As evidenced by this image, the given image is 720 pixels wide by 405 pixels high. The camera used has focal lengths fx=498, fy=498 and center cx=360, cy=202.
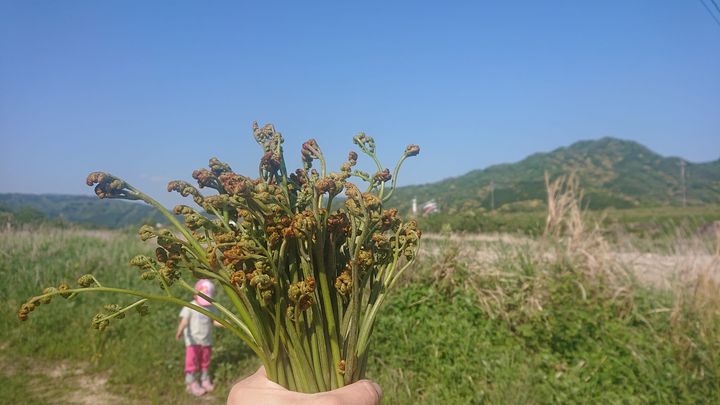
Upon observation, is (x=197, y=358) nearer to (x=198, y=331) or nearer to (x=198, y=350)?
(x=198, y=350)

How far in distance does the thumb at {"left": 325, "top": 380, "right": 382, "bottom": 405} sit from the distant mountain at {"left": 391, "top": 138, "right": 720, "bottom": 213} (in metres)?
29.8

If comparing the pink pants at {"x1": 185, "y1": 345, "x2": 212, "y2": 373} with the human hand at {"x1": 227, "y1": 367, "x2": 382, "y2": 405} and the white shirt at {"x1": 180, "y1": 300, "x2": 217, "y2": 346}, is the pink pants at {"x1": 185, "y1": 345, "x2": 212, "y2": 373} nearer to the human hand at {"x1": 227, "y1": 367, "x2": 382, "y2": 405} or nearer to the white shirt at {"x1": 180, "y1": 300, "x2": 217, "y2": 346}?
the white shirt at {"x1": 180, "y1": 300, "x2": 217, "y2": 346}

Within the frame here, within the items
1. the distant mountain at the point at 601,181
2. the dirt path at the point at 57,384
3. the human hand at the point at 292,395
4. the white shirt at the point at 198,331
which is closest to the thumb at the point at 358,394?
the human hand at the point at 292,395

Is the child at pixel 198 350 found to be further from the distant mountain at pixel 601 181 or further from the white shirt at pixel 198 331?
the distant mountain at pixel 601 181

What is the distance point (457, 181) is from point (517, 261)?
4779 centimetres

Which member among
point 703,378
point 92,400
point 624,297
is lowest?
point 92,400

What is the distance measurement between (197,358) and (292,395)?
4.24 metres

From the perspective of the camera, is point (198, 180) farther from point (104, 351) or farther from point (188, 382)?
point (104, 351)

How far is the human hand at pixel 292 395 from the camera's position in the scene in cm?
107

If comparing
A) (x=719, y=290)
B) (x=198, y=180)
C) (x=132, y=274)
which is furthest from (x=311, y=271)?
(x=132, y=274)

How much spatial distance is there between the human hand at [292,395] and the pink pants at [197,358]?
4.02 metres

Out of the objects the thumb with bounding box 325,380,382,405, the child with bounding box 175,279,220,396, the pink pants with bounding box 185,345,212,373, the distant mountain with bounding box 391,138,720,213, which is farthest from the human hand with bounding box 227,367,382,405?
the distant mountain with bounding box 391,138,720,213

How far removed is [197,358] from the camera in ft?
16.1

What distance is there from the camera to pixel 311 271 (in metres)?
1.11
